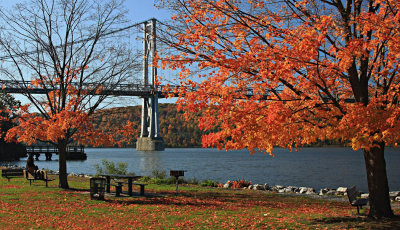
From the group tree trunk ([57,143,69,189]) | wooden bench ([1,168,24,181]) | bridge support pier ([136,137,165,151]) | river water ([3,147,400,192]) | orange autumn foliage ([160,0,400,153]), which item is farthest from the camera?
bridge support pier ([136,137,165,151])

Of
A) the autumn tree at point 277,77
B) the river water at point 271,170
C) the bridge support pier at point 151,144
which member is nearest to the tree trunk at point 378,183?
the autumn tree at point 277,77

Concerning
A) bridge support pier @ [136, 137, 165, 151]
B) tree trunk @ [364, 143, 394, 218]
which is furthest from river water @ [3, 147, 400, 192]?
bridge support pier @ [136, 137, 165, 151]

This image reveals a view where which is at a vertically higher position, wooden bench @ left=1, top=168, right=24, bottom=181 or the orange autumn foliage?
the orange autumn foliage

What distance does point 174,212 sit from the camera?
10.5 metres

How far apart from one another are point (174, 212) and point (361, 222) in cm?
470

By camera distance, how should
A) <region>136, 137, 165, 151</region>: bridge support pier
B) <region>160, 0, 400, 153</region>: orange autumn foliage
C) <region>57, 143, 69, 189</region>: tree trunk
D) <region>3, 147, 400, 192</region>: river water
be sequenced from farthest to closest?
<region>136, 137, 165, 151</region>: bridge support pier → <region>3, 147, 400, 192</region>: river water → <region>57, 143, 69, 189</region>: tree trunk → <region>160, 0, 400, 153</region>: orange autumn foliage

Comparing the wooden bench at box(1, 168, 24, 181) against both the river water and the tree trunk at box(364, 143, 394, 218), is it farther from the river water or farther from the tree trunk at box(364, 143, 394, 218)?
the tree trunk at box(364, 143, 394, 218)

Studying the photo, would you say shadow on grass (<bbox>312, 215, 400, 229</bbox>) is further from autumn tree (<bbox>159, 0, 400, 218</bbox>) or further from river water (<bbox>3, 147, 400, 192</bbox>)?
river water (<bbox>3, 147, 400, 192</bbox>)

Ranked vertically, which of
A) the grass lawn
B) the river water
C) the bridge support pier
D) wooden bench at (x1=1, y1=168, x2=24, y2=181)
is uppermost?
the bridge support pier

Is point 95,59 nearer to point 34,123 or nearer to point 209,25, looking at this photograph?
point 34,123

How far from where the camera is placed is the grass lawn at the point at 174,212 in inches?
340

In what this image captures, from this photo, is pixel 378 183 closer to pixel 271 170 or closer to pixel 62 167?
pixel 62 167

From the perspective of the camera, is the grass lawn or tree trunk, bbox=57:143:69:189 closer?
the grass lawn

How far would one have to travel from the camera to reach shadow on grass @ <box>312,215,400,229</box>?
25.9 ft
